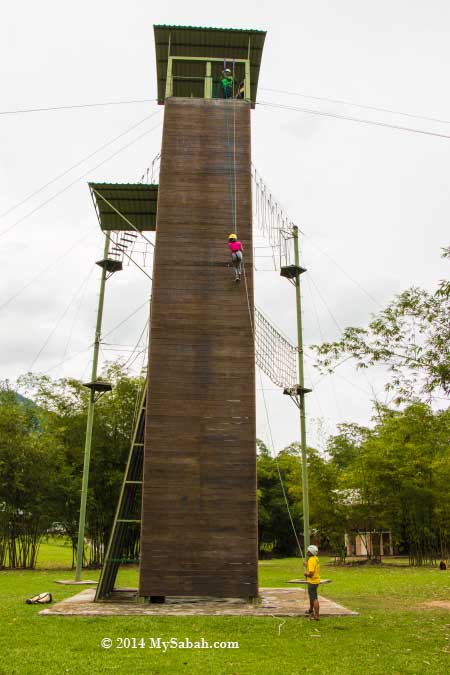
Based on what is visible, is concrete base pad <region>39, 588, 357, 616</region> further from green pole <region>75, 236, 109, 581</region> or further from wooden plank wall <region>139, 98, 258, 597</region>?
green pole <region>75, 236, 109, 581</region>

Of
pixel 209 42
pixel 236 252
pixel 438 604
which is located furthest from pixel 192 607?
pixel 209 42

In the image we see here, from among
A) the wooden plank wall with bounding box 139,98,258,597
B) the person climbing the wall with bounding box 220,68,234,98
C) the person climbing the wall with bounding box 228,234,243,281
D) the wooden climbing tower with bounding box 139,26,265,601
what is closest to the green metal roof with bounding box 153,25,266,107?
the wooden climbing tower with bounding box 139,26,265,601

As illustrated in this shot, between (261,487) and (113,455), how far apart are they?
59.2 feet

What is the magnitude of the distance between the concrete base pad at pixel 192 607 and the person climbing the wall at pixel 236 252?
22.7 ft

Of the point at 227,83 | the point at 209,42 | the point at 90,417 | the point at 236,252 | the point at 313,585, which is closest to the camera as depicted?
the point at 313,585

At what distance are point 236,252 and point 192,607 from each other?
737 cm

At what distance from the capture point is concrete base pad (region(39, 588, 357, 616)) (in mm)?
10516

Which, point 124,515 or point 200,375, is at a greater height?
point 200,375

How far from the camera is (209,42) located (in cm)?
1686

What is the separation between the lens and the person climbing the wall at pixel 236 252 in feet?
43.8

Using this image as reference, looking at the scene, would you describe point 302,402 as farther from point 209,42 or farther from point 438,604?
point 209,42

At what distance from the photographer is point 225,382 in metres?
13.1

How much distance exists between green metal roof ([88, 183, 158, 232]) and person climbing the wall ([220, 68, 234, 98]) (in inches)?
125

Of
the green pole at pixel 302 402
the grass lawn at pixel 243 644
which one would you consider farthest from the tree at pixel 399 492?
the grass lawn at pixel 243 644
